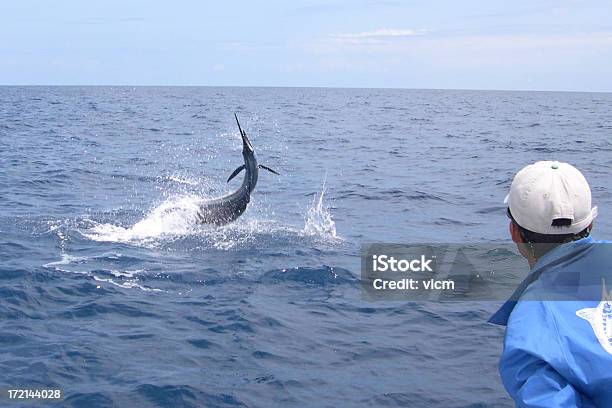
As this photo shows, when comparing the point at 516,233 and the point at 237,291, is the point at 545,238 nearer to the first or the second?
the point at 516,233

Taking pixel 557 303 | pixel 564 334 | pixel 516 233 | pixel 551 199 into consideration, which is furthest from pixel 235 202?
pixel 564 334

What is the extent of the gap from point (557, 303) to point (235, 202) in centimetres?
1082

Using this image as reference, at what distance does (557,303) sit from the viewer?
194 cm

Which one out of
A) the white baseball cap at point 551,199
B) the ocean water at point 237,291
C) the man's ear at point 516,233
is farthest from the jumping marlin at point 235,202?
the white baseball cap at point 551,199

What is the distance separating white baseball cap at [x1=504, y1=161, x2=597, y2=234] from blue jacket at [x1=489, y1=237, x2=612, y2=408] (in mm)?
113

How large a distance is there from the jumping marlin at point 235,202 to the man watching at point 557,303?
10026mm

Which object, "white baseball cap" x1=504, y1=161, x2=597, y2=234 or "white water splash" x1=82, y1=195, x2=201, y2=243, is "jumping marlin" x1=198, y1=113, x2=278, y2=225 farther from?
"white baseball cap" x1=504, y1=161, x2=597, y2=234

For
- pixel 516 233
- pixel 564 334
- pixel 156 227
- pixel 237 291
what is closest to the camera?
pixel 564 334

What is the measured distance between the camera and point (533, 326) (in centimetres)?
186

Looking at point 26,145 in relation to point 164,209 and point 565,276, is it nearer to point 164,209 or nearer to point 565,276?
point 164,209

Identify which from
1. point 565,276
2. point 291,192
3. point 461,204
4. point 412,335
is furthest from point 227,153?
point 565,276

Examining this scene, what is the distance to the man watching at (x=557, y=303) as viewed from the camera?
1.75 m

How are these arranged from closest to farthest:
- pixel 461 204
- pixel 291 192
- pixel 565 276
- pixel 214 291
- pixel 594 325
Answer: pixel 594 325 → pixel 565 276 → pixel 214 291 → pixel 461 204 → pixel 291 192

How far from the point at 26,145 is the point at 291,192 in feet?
51.8
